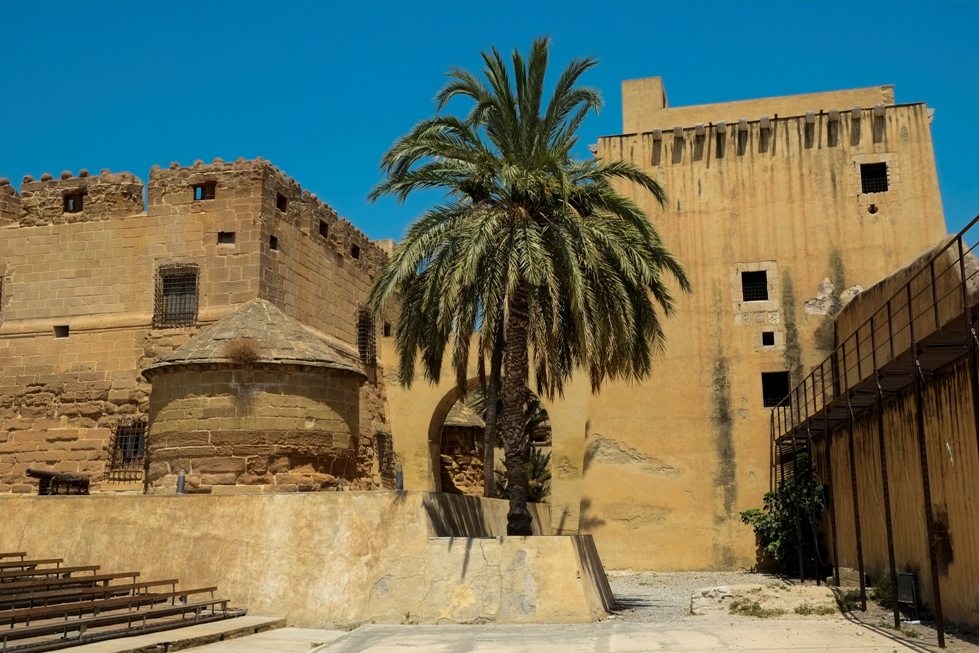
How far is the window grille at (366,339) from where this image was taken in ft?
88.9

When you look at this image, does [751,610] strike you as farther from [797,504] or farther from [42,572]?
[42,572]

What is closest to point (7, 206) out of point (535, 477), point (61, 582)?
point (61, 582)

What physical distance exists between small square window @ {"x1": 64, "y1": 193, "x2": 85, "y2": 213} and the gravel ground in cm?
1532

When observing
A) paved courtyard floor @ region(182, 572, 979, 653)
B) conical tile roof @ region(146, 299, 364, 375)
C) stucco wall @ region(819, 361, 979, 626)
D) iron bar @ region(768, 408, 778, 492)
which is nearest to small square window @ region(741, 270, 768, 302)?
iron bar @ region(768, 408, 778, 492)

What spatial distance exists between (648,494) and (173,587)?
12529 millimetres

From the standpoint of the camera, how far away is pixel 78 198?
23.8 m

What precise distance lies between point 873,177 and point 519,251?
1315cm

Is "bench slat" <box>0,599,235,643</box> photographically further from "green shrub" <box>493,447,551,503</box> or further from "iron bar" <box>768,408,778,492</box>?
"green shrub" <box>493,447,551,503</box>

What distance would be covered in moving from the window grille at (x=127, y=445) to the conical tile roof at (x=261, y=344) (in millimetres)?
4058

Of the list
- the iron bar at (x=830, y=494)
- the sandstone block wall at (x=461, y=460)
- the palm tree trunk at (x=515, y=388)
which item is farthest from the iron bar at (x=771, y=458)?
the palm tree trunk at (x=515, y=388)

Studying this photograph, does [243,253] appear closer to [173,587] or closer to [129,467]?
[129,467]

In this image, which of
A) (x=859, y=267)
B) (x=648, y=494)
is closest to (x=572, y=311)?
(x=648, y=494)

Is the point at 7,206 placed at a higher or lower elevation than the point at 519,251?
higher

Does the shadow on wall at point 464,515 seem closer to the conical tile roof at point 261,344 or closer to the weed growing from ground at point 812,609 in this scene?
the conical tile roof at point 261,344
